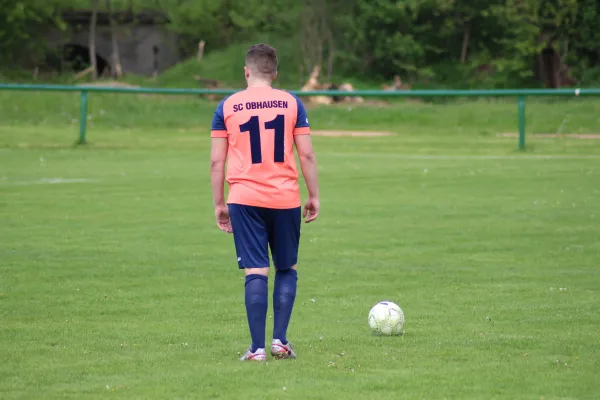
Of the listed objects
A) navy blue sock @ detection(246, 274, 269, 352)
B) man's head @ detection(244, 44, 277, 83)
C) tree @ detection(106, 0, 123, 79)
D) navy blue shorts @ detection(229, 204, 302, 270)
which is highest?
tree @ detection(106, 0, 123, 79)

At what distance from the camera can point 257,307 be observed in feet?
20.8

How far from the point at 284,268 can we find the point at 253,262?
0.74ft

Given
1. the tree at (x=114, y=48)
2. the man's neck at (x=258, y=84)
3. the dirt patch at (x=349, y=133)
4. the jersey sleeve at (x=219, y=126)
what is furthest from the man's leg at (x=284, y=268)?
the tree at (x=114, y=48)

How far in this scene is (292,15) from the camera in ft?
170

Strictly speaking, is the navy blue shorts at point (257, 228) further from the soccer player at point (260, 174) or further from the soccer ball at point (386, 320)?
the soccer ball at point (386, 320)

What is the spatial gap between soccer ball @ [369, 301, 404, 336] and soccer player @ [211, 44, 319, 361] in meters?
0.85

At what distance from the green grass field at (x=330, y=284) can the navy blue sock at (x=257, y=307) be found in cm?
19

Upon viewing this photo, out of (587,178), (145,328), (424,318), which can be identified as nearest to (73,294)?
(145,328)

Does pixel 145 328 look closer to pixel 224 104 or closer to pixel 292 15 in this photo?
pixel 224 104

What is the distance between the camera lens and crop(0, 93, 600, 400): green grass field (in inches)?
234

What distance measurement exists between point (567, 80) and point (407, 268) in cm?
3730

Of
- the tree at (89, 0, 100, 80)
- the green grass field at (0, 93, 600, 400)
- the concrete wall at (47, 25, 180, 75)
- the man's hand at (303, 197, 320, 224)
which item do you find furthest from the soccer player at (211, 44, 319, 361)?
the concrete wall at (47, 25, 180, 75)

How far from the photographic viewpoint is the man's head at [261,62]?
20.7 ft

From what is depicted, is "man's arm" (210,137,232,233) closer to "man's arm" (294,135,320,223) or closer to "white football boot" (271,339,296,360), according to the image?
"man's arm" (294,135,320,223)
